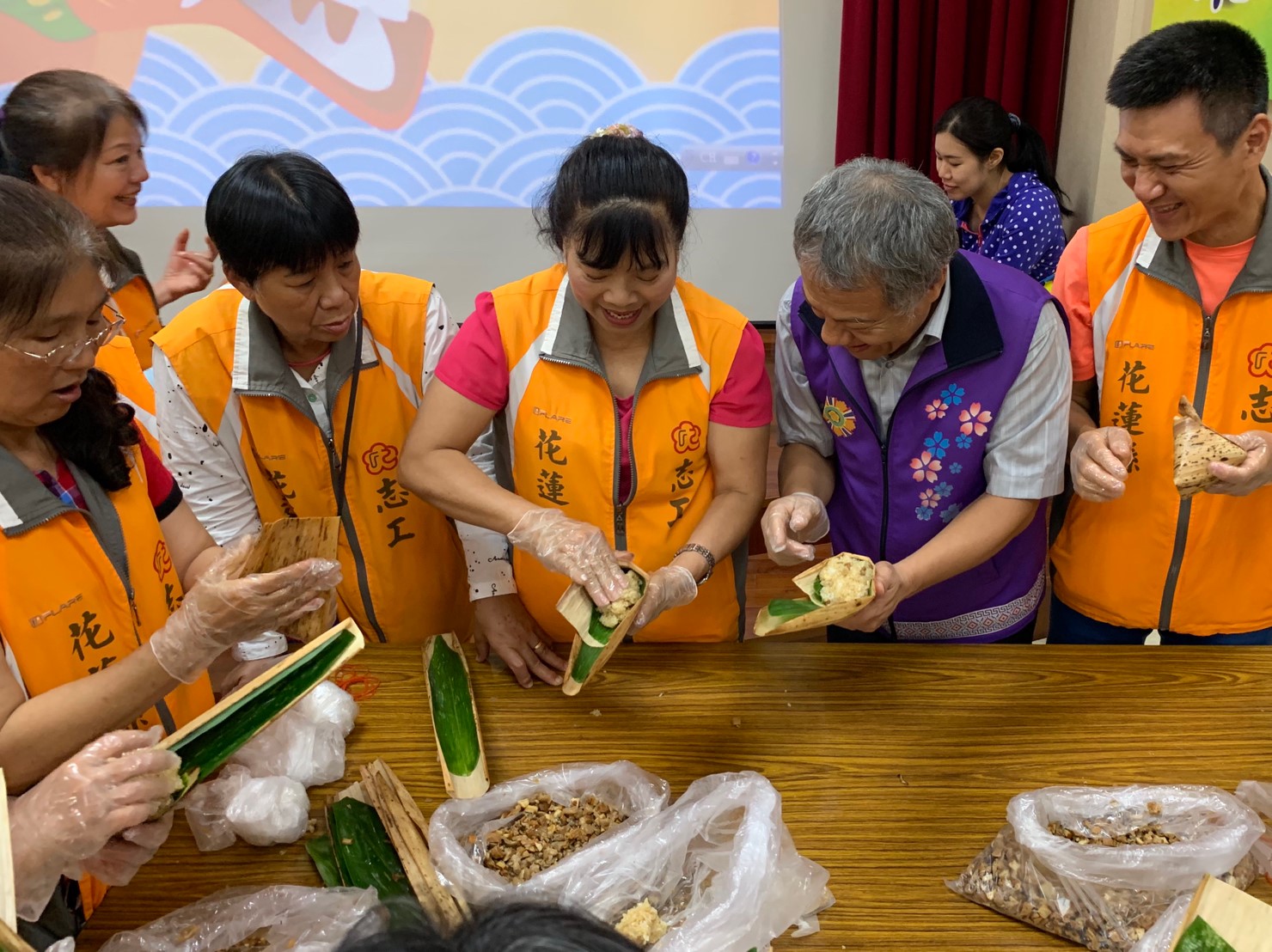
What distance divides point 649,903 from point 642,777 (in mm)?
240

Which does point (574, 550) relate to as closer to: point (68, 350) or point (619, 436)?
point (619, 436)

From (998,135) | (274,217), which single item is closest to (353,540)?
(274,217)

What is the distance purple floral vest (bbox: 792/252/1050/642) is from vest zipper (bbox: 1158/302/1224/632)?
0.81 feet

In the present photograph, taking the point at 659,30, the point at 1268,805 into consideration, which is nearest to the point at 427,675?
the point at 1268,805

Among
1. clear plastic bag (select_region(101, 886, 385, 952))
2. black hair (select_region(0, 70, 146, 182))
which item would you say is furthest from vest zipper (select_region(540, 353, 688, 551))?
black hair (select_region(0, 70, 146, 182))

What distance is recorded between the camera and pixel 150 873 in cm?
136

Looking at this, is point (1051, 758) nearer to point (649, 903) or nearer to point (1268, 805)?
point (1268, 805)

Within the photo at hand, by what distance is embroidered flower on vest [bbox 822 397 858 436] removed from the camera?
1849mm

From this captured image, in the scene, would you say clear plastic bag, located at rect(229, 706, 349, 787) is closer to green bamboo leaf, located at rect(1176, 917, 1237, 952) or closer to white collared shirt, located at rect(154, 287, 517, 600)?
white collared shirt, located at rect(154, 287, 517, 600)

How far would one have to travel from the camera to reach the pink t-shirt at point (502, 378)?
178 cm

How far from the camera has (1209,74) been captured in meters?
1.61

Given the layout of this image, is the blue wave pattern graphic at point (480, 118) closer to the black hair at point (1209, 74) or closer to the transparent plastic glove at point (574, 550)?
the black hair at point (1209, 74)

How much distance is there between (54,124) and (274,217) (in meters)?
1.21

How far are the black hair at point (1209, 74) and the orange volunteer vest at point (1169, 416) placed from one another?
0.21 meters
